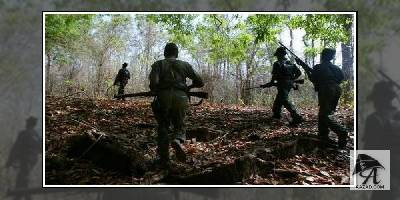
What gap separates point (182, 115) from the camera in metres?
6.89

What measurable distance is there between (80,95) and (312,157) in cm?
379

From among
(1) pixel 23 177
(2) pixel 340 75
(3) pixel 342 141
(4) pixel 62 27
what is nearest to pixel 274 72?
(2) pixel 340 75

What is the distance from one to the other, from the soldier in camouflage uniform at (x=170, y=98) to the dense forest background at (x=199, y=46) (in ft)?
0.61

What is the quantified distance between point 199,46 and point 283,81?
145cm

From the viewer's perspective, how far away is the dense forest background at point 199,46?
7.01 metres

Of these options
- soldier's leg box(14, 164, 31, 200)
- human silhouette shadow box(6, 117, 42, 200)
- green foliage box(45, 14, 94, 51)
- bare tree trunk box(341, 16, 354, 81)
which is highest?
green foliage box(45, 14, 94, 51)

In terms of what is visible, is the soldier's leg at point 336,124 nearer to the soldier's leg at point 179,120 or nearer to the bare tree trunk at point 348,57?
the bare tree trunk at point 348,57

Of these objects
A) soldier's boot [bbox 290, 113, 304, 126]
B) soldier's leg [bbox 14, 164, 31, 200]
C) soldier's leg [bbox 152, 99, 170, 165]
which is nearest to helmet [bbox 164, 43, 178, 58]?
soldier's leg [bbox 152, 99, 170, 165]

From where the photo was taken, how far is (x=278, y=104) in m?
7.14

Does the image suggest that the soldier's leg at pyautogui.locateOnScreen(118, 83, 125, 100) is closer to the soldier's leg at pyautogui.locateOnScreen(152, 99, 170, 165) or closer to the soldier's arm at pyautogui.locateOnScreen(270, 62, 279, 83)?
the soldier's leg at pyautogui.locateOnScreen(152, 99, 170, 165)

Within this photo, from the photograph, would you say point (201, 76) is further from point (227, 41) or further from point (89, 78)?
point (89, 78)

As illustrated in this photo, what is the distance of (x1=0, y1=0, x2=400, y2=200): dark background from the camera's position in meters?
6.80

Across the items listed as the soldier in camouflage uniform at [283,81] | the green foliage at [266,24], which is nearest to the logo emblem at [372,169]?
the soldier in camouflage uniform at [283,81]

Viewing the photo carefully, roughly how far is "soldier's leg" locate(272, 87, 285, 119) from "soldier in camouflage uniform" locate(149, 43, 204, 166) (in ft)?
4.05
